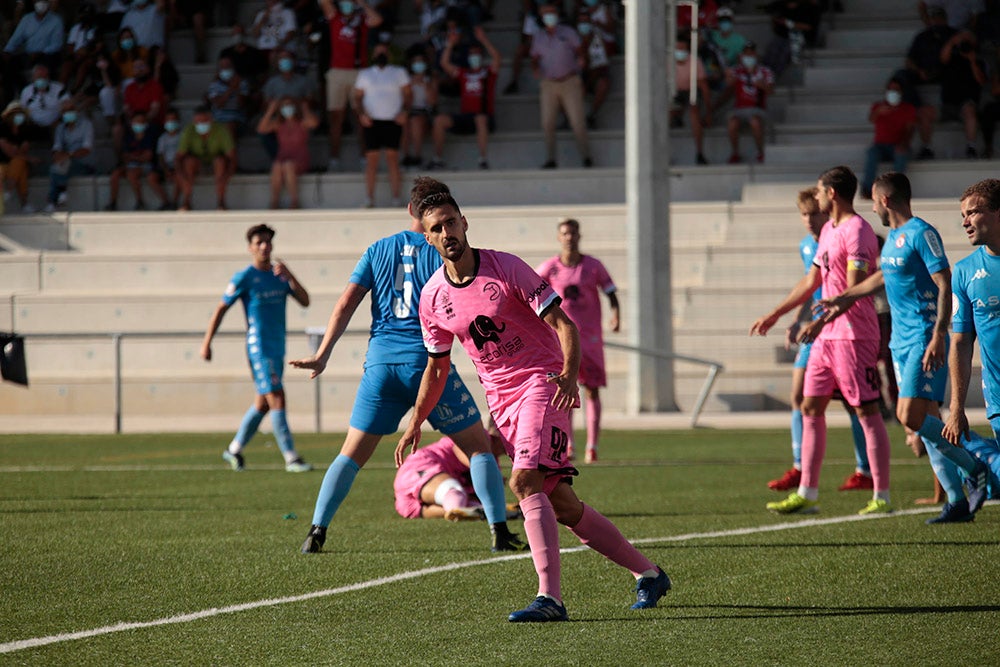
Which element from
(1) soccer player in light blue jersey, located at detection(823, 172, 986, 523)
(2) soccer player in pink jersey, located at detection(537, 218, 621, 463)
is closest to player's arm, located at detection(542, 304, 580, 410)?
(1) soccer player in light blue jersey, located at detection(823, 172, 986, 523)

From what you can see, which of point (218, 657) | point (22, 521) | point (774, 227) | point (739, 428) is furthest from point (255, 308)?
point (774, 227)

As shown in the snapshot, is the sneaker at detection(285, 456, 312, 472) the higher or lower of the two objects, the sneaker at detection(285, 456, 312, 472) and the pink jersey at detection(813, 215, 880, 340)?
the lower

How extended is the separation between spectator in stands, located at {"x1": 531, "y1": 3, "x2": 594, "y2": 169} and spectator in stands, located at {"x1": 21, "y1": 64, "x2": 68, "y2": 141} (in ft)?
29.8

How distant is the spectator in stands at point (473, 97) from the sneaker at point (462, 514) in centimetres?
1657

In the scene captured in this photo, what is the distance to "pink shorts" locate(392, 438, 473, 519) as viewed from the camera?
1039 cm

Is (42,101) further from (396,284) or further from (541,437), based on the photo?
(541,437)

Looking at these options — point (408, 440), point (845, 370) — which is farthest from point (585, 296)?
point (408, 440)

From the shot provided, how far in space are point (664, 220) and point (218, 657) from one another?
52.8ft

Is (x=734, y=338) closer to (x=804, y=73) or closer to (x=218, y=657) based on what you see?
(x=804, y=73)

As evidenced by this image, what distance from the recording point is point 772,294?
22594mm

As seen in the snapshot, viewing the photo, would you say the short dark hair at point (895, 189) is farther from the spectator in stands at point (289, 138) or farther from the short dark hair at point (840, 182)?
the spectator in stands at point (289, 138)

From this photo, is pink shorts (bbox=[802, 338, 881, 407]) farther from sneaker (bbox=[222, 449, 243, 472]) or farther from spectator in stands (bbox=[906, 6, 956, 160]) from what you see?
spectator in stands (bbox=[906, 6, 956, 160])

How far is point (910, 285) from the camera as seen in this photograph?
9.20 meters

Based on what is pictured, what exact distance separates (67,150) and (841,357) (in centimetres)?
1994
